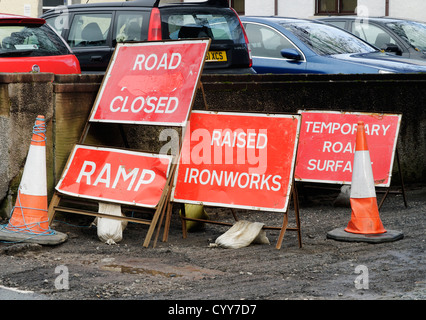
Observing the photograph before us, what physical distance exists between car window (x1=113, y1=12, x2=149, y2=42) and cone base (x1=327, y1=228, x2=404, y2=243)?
468 cm

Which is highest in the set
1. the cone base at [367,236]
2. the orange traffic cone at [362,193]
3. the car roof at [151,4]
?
the car roof at [151,4]

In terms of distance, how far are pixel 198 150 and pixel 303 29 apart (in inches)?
231

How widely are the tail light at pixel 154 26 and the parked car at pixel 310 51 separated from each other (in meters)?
1.91

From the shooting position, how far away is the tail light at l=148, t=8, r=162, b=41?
1037 centimetres

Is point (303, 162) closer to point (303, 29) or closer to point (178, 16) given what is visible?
point (178, 16)

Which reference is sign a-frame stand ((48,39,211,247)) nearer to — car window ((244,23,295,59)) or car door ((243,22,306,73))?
car door ((243,22,306,73))

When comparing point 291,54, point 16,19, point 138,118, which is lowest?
point 291,54

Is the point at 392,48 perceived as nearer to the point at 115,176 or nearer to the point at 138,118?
the point at 138,118

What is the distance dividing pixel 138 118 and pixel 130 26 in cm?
410

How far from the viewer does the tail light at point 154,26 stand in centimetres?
1037

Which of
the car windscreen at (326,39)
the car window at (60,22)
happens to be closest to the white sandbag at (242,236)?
the car windscreen at (326,39)

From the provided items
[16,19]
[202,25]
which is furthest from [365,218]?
[202,25]

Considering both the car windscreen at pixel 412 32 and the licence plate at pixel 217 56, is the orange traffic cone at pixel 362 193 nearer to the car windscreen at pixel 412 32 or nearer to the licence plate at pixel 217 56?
the licence plate at pixel 217 56

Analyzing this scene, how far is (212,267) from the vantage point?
582 cm
